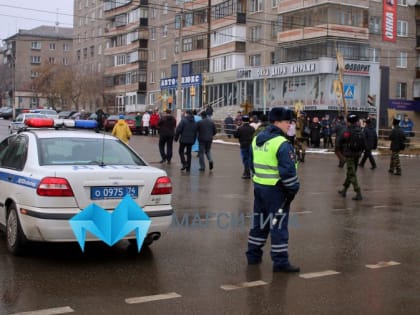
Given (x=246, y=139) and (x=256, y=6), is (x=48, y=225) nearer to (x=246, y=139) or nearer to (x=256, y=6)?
(x=246, y=139)

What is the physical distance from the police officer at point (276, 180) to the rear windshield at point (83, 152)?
1749mm

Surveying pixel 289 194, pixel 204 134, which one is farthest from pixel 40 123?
pixel 204 134

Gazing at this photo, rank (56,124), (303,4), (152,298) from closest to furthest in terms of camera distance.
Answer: (152,298) → (56,124) → (303,4)

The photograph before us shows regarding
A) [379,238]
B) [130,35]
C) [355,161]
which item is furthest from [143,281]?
[130,35]

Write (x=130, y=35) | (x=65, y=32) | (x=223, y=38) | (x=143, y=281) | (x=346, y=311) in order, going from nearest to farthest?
(x=346, y=311)
(x=143, y=281)
(x=223, y=38)
(x=130, y=35)
(x=65, y=32)

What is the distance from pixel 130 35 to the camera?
260 feet

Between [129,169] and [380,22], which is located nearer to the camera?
[129,169]

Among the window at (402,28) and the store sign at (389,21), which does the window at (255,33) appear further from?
the window at (402,28)

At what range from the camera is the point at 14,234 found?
23.7 ft

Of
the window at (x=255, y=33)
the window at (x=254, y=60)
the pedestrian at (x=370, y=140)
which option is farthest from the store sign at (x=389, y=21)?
the pedestrian at (x=370, y=140)

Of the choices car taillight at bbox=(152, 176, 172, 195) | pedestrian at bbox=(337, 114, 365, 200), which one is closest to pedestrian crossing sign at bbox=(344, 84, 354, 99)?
pedestrian at bbox=(337, 114, 365, 200)

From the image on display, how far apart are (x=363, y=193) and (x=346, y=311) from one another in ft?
30.8

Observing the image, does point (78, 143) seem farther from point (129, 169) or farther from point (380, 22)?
point (380, 22)

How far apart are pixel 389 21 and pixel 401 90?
638 cm
